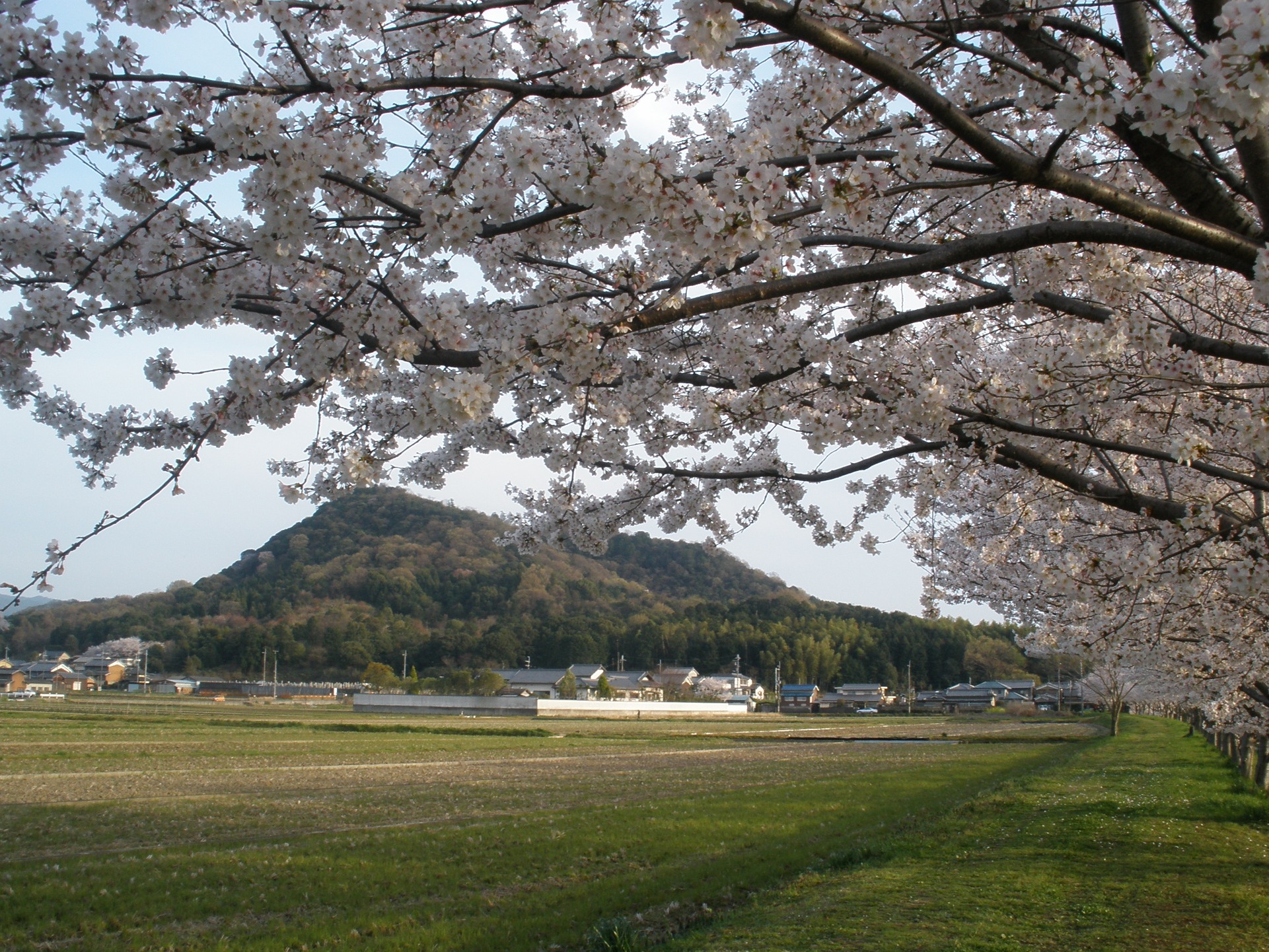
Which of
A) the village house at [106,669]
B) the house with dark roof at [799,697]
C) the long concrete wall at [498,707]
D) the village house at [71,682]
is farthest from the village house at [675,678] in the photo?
the village house at [71,682]

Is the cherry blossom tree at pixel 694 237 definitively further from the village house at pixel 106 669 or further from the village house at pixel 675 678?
the village house at pixel 106 669

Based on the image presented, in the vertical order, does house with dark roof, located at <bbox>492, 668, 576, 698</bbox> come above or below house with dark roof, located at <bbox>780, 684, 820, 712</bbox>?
above

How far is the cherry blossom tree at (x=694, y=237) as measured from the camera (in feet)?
9.98

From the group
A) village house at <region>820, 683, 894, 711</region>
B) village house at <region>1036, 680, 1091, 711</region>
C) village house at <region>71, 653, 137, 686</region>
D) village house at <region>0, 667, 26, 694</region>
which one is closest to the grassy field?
village house at <region>0, 667, 26, 694</region>

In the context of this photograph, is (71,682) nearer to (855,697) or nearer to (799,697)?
(799,697)

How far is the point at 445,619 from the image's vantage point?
4385 inches

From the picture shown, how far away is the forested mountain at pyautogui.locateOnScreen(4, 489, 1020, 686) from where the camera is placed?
99438 mm

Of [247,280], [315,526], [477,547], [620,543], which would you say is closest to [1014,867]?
[247,280]

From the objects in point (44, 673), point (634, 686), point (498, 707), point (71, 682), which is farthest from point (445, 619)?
point (498, 707)

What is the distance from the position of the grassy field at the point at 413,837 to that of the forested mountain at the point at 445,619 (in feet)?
244

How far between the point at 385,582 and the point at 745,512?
110343mm

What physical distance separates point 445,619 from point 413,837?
344 feet

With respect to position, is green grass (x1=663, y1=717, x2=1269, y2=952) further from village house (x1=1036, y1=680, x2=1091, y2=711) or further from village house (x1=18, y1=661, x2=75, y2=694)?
village house (x1=18, y1=661, x2=75, y2=694)

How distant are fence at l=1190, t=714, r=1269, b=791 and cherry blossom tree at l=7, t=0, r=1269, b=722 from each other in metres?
12.5
